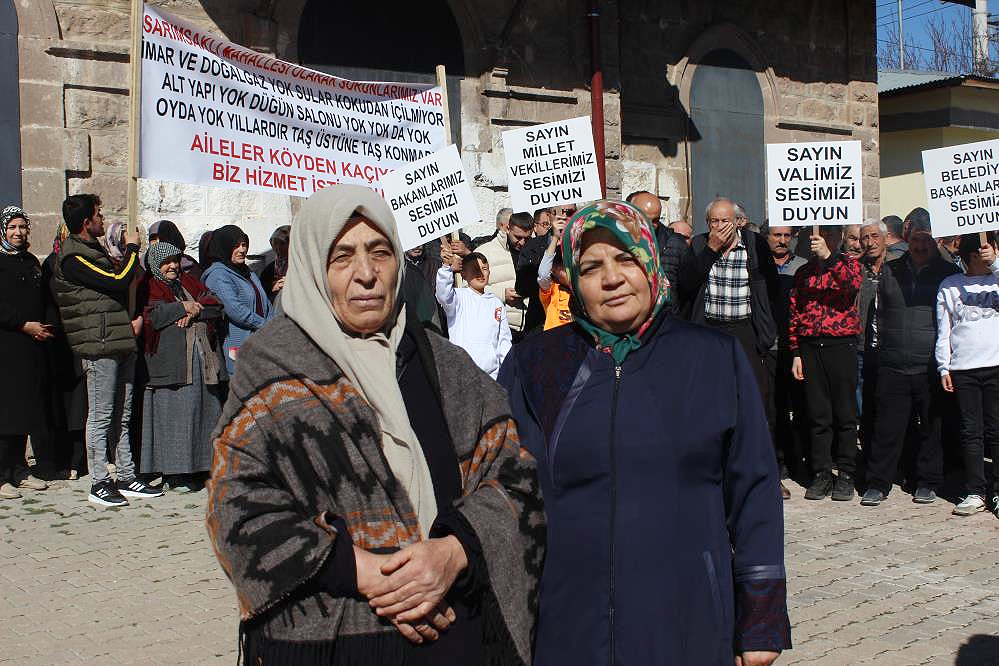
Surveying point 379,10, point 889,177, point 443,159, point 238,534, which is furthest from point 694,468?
point 889,177

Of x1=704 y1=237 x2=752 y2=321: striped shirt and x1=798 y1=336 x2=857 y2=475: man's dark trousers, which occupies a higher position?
x1=704 y1=237 x2=752 y2=321: striped shirt

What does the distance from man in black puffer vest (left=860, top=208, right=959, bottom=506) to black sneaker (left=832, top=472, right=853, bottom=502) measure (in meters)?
0.13

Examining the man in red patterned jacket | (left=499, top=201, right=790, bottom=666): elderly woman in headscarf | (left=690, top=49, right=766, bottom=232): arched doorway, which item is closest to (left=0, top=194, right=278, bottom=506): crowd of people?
the man in red patterned jacket

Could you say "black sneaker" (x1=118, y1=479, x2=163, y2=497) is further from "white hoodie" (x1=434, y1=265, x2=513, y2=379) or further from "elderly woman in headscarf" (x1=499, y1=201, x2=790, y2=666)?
"elderly woman in headscarf" (x1=499, y1=201, x2=790, y2=666)

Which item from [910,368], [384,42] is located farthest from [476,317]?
[384,42]

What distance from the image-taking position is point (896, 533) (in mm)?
7629

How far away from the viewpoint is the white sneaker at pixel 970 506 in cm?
818

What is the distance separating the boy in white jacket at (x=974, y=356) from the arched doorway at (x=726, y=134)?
6.54 m

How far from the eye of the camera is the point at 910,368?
8.88 metres

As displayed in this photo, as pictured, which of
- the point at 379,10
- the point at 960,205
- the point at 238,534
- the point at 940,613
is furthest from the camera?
the point at 379,10

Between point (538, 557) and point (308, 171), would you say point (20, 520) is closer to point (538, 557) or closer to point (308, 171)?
point (308, 171)

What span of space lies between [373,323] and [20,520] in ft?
19.7

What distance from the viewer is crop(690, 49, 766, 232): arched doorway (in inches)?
587

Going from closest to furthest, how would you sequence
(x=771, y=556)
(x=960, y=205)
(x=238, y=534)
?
(x=238, y=534)
(x=771, y=556)
(x=960, y=205)
